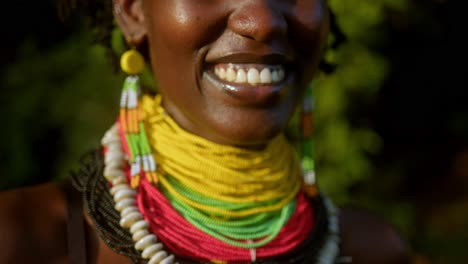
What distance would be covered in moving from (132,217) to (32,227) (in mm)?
267

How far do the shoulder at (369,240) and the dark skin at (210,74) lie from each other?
0.59 metres

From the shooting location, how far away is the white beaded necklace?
174 centimetres

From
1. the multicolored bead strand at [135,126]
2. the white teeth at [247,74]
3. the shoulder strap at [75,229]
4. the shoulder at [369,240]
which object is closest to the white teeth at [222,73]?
the white teeth at [247,74]

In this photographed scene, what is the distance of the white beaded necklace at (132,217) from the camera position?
174 centimetres

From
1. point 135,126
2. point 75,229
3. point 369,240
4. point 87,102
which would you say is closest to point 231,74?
point 135,126

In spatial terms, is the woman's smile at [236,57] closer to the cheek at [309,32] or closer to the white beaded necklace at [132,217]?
the cheek at [309,32]

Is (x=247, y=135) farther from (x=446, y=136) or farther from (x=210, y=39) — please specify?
(x=446, y=136)

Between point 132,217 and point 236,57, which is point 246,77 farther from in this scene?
point 132,217

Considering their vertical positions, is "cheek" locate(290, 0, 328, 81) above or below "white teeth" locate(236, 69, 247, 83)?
above

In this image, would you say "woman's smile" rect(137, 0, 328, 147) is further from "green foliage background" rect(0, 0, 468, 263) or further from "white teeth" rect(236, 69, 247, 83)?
"green foliage background" rect(0, 0, 468, 263)

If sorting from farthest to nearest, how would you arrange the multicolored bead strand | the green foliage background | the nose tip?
the green foliage background, the multicolored bead strand, the nose tip

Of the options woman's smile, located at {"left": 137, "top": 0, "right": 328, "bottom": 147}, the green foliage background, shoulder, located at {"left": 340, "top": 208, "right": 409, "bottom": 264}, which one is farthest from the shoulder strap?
the green foliage background

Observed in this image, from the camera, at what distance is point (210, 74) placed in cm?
173

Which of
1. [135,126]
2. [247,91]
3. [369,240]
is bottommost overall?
[369,240]
